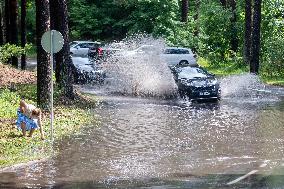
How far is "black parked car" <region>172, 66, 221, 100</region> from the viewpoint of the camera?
2648cm

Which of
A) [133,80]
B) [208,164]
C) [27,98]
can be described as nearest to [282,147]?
[208,164]

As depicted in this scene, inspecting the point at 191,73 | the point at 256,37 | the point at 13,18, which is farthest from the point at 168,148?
the point at 256,37

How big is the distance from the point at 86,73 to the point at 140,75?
200 inches

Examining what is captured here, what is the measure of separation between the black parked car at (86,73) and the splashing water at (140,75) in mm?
1589

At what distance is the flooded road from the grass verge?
1.59ft

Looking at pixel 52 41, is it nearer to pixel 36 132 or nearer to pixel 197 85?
pixel 36 132

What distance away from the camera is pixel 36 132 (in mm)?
17453

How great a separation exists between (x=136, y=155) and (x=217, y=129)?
482cm

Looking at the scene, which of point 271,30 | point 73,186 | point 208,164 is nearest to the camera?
point 73,186

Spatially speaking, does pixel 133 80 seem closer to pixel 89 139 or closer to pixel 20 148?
pixel 89 139

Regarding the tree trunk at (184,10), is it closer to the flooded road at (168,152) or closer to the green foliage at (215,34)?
the green foliage at (215,34)

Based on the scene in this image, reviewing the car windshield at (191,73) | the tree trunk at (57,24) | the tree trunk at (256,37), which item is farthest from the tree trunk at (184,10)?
the tree trunk at (57,24)

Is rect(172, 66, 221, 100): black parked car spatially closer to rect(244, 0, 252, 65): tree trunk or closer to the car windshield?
the car windshield

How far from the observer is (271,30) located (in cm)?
4034
